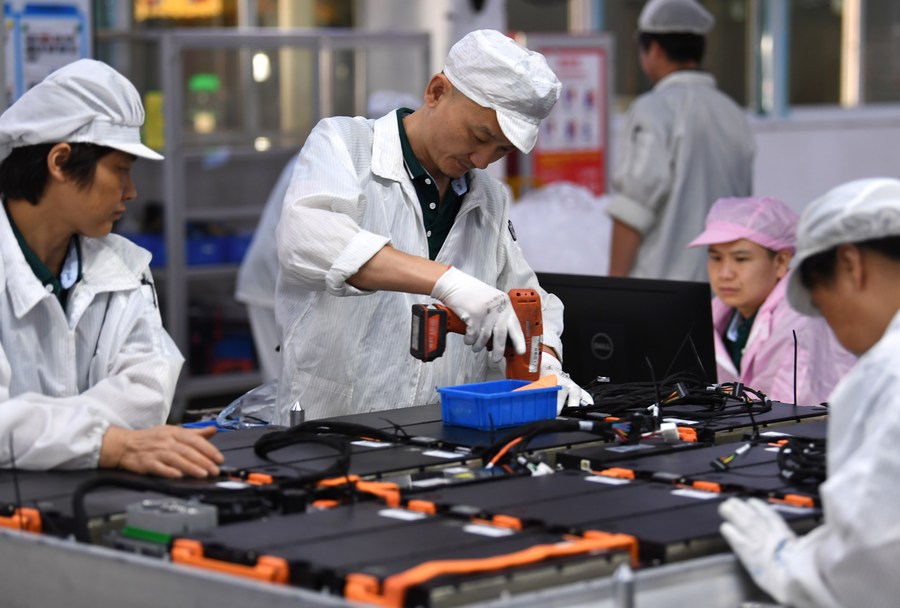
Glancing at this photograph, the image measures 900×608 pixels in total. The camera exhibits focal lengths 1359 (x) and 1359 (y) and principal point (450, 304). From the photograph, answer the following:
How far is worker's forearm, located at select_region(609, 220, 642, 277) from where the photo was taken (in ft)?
14.2

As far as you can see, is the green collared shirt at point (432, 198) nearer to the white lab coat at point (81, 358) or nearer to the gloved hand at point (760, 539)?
the white lab coat at point (81, 358)

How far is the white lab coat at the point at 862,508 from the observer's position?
1.57 metres

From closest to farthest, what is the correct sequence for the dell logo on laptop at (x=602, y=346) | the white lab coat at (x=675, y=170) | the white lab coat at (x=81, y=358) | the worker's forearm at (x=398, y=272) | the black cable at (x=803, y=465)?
the black cable at (x=803, y=465), the white lab coat at (x=81, y=358), the worker's forearm at (x=398, y=272), the dell logo on laptop at (x=602, y=346), the white lab coat at (x=675, y=170)

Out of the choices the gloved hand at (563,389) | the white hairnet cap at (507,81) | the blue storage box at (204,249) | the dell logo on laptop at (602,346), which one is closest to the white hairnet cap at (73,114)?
the white hairnet cap at (507,81)

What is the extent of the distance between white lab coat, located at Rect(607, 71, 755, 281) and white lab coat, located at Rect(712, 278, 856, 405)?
87 centimetres

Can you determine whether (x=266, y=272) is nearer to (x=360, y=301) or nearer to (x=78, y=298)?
(x=360, y=301)

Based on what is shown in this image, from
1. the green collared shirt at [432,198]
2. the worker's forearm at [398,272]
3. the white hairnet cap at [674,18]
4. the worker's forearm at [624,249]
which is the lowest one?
the worker's forearm at [624,249]

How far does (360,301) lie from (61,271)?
25.6 inches

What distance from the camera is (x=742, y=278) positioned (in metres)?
3.53

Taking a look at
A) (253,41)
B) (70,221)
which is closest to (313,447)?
(70,221)

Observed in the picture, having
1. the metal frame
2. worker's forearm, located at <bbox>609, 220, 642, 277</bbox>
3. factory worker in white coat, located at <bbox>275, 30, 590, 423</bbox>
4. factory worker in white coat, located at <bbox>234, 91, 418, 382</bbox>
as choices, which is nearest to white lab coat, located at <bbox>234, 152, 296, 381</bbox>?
factory worker in white coat, located at <bbox>234, 91, 418, 382</bbox>

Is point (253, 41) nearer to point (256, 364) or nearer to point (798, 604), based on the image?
point (256, 364)

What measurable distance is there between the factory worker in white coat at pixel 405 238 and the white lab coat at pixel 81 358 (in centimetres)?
39

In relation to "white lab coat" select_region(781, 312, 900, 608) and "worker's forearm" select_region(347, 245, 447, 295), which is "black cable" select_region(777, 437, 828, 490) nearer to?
"white lab coat" select_region(781, 312, 900, 608)
